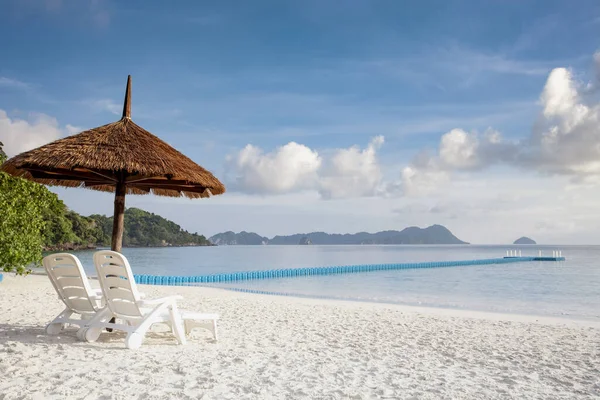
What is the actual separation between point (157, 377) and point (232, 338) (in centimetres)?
197

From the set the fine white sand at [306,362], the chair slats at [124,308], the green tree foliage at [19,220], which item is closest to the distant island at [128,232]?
the green tree foliage at [19,220]

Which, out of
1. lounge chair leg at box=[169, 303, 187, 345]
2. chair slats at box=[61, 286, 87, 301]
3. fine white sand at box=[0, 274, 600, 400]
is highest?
chair slats at box=[61, 286, 87, 301]

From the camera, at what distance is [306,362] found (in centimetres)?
451

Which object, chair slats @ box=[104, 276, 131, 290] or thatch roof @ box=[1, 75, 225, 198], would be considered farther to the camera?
thatch roof @ box=[1, 75, 225, 198]

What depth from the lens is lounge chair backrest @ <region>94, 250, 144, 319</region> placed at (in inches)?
184

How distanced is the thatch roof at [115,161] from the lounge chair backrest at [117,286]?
955 millimetres

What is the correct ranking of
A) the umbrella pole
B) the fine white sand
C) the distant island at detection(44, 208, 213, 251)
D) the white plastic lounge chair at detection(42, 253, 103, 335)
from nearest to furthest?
1. the fine white sand
2. the white plastic lounge chair at detection(42, 253, 103, 335)
3. the umbrella pole
4. the distant island at detection(44, 208, 213, 251)

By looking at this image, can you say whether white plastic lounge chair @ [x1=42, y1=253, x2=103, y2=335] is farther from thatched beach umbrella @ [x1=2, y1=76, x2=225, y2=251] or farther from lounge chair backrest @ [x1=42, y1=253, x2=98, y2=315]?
thatched beach umbrella @ [x1=2, y1=76, x2=225, y2=251]

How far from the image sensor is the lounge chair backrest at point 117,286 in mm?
4680

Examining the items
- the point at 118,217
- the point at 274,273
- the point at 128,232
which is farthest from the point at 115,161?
the point at 128,232

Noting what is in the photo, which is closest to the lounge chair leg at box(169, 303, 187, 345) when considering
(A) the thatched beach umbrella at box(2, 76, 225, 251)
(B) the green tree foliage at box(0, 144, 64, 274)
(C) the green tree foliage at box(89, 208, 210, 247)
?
(A) the thatched beach umbrella at box(2, 76, 225, 251)

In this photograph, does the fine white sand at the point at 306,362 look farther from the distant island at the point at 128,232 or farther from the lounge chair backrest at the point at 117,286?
the distant island at the point at 128,232

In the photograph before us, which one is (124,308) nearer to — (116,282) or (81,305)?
(116,282)

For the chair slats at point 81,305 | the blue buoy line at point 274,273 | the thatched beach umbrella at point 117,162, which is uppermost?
the thatched beach umbrella at point 117,162
